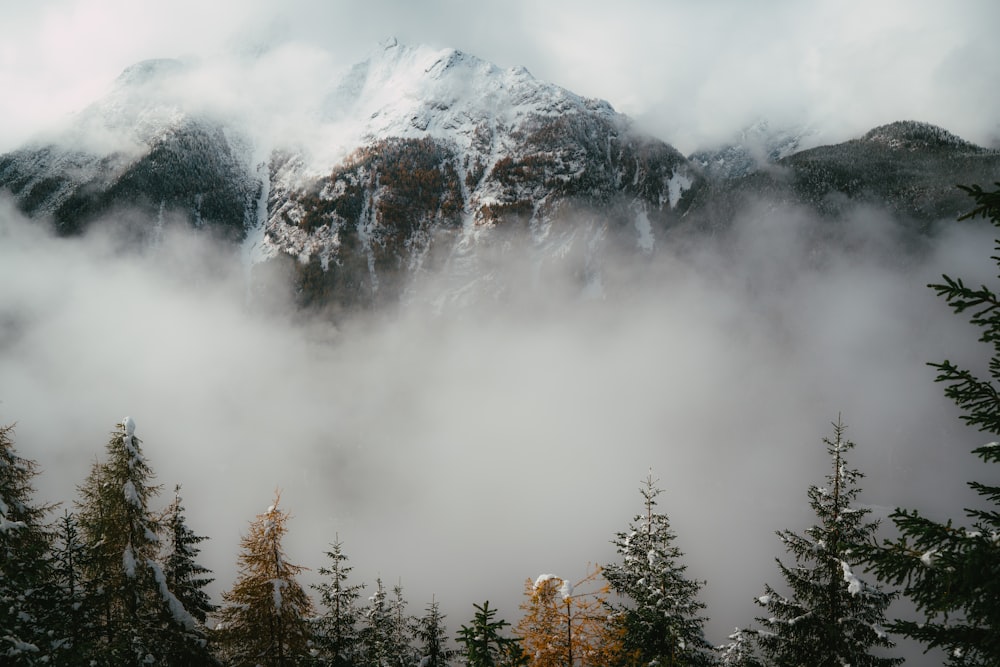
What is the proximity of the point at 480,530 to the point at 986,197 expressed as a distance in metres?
171

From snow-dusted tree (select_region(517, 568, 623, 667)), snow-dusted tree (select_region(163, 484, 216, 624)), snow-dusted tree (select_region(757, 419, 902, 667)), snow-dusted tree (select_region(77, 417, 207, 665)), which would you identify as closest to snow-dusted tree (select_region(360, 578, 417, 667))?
snow-dusted tree (select_region(163, 484, 216, 624))

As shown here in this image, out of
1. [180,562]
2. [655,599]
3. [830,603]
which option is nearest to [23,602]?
[180,562]

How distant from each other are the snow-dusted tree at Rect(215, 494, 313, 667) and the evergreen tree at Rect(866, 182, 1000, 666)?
50.0ft

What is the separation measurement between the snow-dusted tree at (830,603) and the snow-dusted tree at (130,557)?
16981 mm

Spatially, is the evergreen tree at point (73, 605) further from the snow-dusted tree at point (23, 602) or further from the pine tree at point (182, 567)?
the pine tree at point (182, 567)

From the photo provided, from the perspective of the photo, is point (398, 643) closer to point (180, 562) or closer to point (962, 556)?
point (180, 562)

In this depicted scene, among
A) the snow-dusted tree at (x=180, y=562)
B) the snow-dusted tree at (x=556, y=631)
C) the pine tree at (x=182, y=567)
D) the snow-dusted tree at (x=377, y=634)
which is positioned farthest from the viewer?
the snow-dusted tree at (x=377, y=634)

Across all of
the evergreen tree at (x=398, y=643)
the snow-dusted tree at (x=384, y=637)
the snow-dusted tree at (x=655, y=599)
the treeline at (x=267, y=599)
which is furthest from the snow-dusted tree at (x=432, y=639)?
the snow-dusted tree at (x=655, y=599)

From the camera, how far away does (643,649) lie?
14.0 m

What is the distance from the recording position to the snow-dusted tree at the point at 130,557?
551 inches

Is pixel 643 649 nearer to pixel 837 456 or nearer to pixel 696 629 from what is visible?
pixel 696 629

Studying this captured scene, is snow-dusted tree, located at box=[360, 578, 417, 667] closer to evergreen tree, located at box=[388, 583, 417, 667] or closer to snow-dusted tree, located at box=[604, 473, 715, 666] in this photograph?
evergreen tree, located at box=[388, 583, 417, 667]

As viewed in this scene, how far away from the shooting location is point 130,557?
14.2 metres

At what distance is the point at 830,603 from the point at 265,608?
16.5 meters
